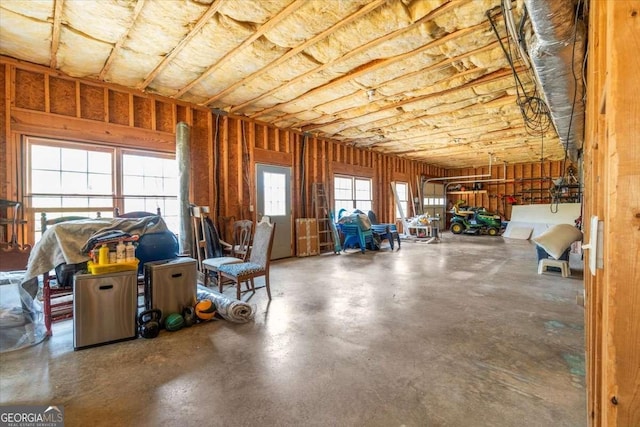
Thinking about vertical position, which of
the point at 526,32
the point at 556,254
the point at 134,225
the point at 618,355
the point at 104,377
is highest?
the point at 526,32

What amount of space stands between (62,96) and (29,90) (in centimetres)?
32

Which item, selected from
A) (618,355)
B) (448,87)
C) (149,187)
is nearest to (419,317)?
(618,355)

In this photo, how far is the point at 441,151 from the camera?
953cm

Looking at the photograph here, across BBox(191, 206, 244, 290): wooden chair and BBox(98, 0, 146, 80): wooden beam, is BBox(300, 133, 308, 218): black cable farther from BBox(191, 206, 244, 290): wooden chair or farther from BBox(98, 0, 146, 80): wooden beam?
BBox(98, 0, 146, 80): wooden beam

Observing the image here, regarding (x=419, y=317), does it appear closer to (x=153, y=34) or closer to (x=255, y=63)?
(x=255, y=63)

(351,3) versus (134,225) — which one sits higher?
(351,3)

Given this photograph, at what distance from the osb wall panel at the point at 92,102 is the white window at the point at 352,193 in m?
5.18

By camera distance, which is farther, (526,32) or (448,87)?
(448,87)

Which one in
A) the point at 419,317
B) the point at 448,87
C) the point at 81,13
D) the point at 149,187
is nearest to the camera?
the point at 81,13

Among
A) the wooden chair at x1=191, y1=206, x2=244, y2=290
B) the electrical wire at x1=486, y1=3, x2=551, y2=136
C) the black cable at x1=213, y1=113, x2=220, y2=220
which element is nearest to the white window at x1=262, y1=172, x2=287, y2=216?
the black cable at x1=213, y1=113, x2=220, y2=220

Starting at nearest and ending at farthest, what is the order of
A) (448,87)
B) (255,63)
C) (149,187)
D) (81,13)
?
(81,13)
(255,63)
(448,87)
(149,187)

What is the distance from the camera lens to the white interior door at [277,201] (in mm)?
6062

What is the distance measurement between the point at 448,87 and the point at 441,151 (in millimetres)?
5512

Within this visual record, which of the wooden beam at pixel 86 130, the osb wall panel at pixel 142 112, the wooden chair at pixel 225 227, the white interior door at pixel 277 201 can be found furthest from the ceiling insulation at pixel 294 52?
the wooden chair at pixel 225 227
